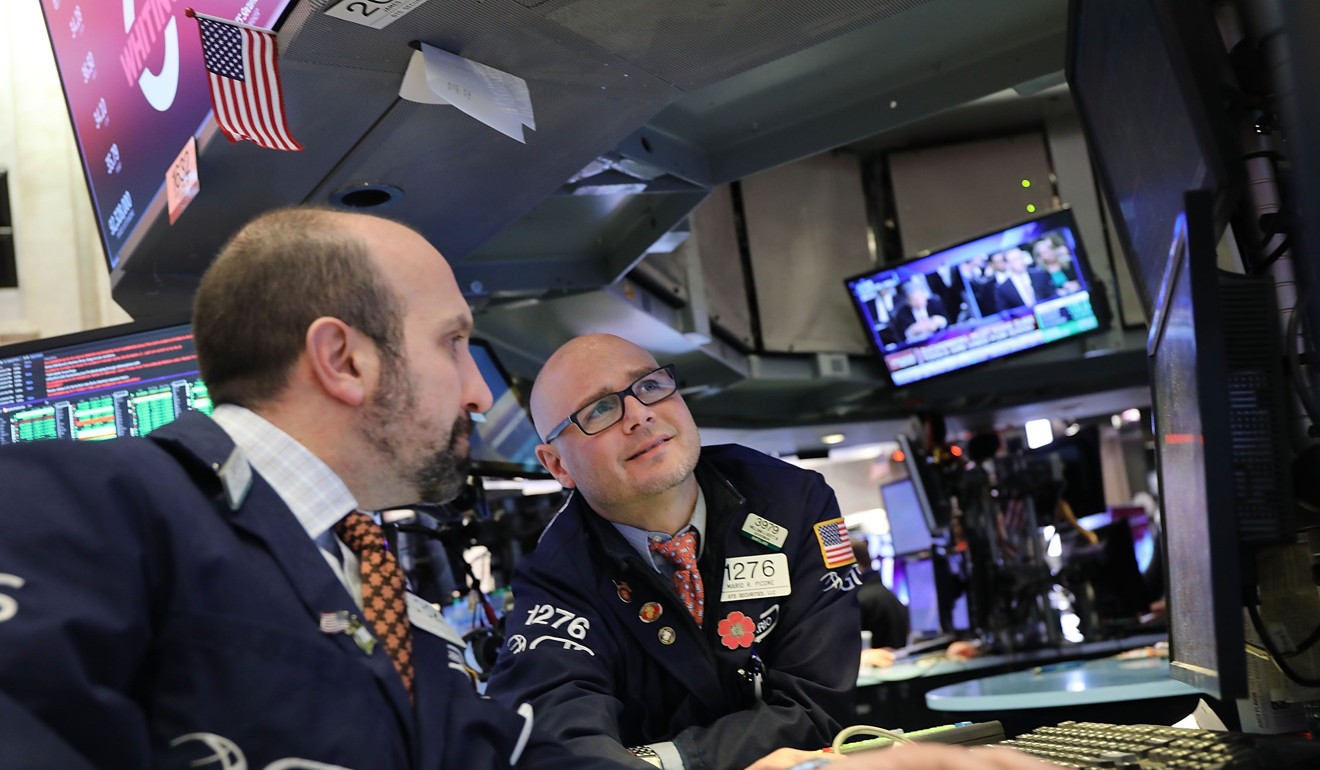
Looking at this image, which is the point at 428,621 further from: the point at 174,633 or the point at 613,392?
the point at 613,392

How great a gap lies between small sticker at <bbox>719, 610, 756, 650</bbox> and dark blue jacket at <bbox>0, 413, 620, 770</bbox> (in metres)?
1.05

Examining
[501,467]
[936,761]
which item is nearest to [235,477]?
[936,761]

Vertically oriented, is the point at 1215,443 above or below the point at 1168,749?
above

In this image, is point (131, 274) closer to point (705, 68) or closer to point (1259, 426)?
point (705, 68)

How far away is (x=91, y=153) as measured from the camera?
3.16m

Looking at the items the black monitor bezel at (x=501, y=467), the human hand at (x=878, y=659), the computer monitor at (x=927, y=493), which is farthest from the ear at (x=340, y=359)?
the computer monitor at (x=927, y=493)

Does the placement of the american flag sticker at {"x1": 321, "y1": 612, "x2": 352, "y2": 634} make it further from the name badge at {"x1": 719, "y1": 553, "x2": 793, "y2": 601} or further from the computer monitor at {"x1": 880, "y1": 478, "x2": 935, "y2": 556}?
the computer monitor at {"x1": 880, "y1": 478, "x2": 935, "y2": 556}

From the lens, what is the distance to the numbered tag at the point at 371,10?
78.5 inches

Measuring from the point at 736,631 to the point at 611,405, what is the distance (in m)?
Answer: 0.51

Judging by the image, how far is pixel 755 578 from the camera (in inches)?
85.4

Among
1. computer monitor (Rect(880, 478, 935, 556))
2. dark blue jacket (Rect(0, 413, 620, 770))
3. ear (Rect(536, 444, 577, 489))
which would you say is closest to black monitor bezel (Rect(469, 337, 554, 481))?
ear (Rect(536, 444, 577, 489))

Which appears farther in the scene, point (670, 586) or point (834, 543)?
point (834, 543)

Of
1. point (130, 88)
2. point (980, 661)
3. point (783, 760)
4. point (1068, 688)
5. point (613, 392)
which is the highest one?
point (130, 88)

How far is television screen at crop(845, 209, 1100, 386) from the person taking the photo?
7.67 meters
